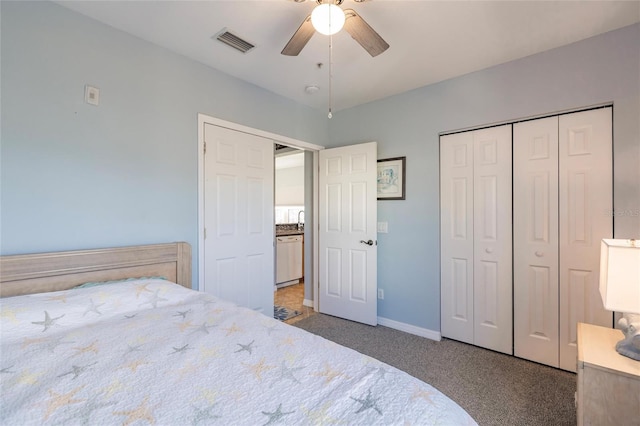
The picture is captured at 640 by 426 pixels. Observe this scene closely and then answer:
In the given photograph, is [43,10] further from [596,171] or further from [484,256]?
[596,171]

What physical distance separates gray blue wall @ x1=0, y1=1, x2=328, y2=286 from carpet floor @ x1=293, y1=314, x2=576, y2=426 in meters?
1.94

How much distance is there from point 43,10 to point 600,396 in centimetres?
360

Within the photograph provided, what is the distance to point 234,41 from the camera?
216cm

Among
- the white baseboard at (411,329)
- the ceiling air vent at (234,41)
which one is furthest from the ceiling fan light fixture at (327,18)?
the white baseboard at (411,329)

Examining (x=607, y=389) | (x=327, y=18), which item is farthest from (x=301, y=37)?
(x=607, y=389)

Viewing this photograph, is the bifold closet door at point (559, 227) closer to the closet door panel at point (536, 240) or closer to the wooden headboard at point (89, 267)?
the closet door panel at point (536, 240)

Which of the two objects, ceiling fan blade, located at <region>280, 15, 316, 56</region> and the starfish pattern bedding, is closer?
the starfish pattern bedding

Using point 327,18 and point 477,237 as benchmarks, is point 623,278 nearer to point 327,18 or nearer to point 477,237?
point 477,237

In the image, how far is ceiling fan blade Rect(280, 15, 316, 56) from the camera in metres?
1.63

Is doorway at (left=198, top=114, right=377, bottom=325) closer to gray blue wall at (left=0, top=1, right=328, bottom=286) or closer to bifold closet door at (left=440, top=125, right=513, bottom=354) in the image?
gray blue wall at (left=0, top=1, right=328, bottom=286)

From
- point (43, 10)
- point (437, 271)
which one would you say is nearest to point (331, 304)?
point (437, 271)

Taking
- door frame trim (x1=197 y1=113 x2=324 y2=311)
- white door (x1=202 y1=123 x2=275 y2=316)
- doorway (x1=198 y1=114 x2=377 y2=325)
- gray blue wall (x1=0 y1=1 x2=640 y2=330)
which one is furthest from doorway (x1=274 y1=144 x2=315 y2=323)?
gray blue wall (x1=0 y1=1 x2=640 y2=330)

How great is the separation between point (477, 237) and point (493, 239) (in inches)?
5.1

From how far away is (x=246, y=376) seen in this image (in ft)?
3.20
